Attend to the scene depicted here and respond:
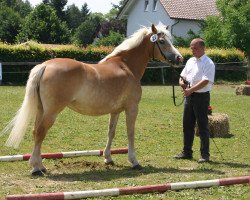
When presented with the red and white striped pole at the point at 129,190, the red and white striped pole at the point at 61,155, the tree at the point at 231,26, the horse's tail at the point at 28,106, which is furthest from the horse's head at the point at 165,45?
the tree at the point at 231,26

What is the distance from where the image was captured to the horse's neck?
863 cm

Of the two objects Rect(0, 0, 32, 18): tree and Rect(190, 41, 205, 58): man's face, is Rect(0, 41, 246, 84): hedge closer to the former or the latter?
Rect(190, 41, 205, 58): man's face

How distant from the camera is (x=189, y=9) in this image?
4744cm

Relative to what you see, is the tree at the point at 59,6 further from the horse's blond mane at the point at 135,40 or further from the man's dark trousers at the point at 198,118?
the horse's blond mane at the point at 135,40

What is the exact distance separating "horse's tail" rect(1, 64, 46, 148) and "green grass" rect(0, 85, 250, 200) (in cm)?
59

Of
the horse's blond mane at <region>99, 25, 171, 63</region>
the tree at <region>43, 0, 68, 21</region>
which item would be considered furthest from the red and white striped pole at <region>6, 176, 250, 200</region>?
the tree at <region>43, 0, 68, 21</region>

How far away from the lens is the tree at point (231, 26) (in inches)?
1449

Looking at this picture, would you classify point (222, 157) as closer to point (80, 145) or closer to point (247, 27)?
point (80, 145)

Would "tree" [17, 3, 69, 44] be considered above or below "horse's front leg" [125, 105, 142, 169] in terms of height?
above

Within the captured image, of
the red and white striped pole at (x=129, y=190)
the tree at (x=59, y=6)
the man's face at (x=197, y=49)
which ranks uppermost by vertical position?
the tree at (x=59, y=6)

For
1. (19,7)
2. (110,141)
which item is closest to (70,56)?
(110,141)

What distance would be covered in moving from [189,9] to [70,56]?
21.2 metres

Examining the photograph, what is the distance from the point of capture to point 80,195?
607cm

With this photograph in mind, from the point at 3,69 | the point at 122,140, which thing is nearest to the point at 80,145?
the point at 122,140
